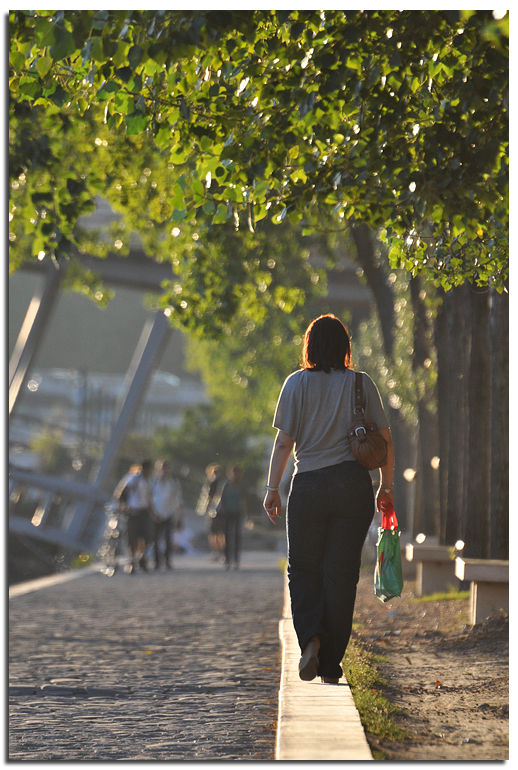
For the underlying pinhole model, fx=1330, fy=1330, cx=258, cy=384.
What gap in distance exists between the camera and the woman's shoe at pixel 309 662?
6336mm

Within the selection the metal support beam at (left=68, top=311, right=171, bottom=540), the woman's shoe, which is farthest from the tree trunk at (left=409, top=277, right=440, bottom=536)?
the metal support beam at (left=68, top=311, right=171, bottom=540)

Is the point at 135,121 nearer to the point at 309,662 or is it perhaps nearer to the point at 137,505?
the point at 309,662

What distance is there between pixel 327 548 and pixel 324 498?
0.92 ft

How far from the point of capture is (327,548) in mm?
6531

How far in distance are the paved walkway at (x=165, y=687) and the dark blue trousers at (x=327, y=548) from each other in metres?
0.31

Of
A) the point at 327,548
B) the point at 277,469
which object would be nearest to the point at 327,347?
the point at 277,469

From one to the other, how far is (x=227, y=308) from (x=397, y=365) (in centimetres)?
508

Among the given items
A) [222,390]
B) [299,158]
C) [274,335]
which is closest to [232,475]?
[274,335]

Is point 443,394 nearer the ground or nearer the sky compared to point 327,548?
nearer the sky

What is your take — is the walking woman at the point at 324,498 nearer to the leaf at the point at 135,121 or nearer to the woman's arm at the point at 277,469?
the woman's arm at the point at 277,469

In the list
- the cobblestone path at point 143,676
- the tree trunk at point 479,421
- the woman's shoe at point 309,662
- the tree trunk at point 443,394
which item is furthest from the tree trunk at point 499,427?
the woman's shoe at point 309,662

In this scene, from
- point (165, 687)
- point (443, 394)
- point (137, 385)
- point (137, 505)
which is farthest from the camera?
point (137, 385)

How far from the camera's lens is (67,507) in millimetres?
37438

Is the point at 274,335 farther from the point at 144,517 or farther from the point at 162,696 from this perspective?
the point at 162,696
